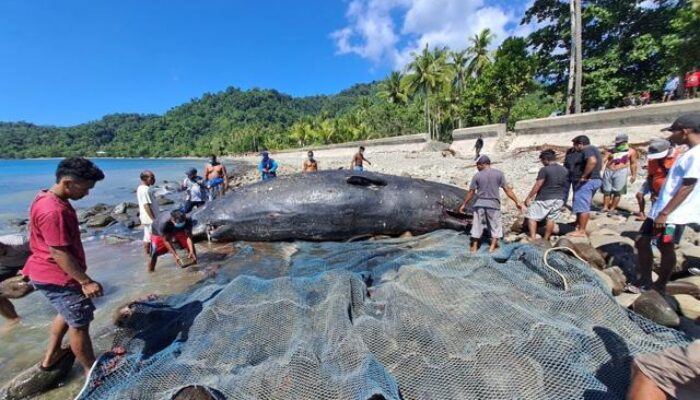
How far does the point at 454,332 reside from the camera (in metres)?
2.95

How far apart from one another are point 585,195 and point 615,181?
6.43 feet

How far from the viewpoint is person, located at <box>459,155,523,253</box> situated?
5434 millimetres

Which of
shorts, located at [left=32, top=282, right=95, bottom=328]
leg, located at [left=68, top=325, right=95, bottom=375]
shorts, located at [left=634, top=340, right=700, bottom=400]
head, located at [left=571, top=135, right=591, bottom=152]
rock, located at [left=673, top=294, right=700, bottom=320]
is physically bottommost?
rock, located at [left=673, top=294, right=700, bottom=320]

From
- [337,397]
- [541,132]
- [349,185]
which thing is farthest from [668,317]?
[541,132]

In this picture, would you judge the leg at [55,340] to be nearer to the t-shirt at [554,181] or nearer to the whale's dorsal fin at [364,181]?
the whale's dorsal fin at [364,181]

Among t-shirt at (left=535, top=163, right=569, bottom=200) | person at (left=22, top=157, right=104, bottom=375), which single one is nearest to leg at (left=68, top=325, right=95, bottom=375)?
person at (left=22, top=157, right=104, bottom=375)

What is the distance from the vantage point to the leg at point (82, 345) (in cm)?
294

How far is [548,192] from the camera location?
18.8 feet

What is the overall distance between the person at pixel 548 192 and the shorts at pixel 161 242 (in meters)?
6.10

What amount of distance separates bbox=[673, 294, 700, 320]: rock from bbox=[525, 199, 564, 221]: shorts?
2.36 m

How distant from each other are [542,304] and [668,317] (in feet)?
3.25

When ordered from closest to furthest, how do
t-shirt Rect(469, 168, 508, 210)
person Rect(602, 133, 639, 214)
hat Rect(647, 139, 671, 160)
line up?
hat Rect(647, 139, 671, 160), t-shirt Rect(469, 168, 508, 210), person Rect(602, 133, 639, 214)

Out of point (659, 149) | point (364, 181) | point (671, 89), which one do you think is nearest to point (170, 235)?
point (364, 181)

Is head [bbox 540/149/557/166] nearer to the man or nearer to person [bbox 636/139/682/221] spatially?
person [bbox 636/139/682/221]
